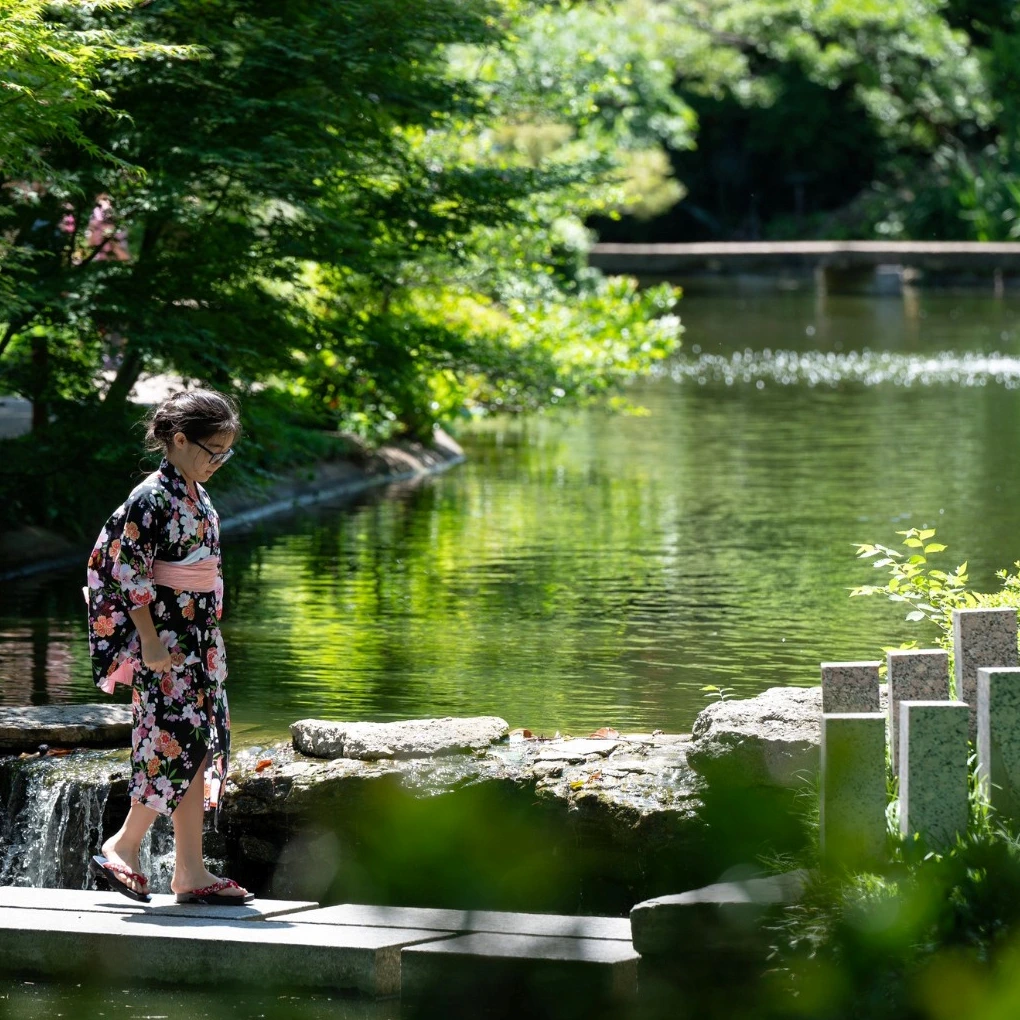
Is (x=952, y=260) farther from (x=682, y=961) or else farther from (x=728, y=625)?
(x=682, y=961)

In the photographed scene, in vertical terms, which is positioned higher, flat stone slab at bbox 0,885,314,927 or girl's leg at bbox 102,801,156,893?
girl's leg at bbox 102,801,156,893

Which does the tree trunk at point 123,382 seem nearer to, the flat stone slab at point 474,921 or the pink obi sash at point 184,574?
the pink obi sash at point 184,574

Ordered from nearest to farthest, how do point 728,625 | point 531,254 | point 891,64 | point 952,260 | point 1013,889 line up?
point 1013,889 < point 728,625 < point 531,254 < point 952,260 < point 891,64

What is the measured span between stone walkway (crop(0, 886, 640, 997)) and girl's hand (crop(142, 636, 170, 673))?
777 mm

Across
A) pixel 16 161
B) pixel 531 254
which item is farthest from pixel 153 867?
pixel 531 254

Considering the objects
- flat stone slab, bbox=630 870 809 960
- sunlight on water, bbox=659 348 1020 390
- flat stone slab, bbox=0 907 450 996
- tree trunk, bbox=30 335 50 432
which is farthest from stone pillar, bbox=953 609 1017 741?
sunlight on water, bbox=659 348 1020 390

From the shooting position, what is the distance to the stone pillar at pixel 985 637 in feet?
19.7

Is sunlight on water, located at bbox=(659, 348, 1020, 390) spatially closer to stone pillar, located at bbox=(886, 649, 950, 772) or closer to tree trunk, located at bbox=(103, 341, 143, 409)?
tree trunk, located at bbox=(103, 341, 143, 409)

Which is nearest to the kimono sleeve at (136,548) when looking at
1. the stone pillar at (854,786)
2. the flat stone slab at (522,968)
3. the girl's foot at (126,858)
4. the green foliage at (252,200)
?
the girl's foot at (126,858)

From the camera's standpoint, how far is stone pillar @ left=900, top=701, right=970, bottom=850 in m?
5.56

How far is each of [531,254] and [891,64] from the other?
29.7 m

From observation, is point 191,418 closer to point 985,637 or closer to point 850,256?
point 985,637

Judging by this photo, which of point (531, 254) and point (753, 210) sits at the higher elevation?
point (753, 210)

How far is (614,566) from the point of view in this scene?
13.0m
